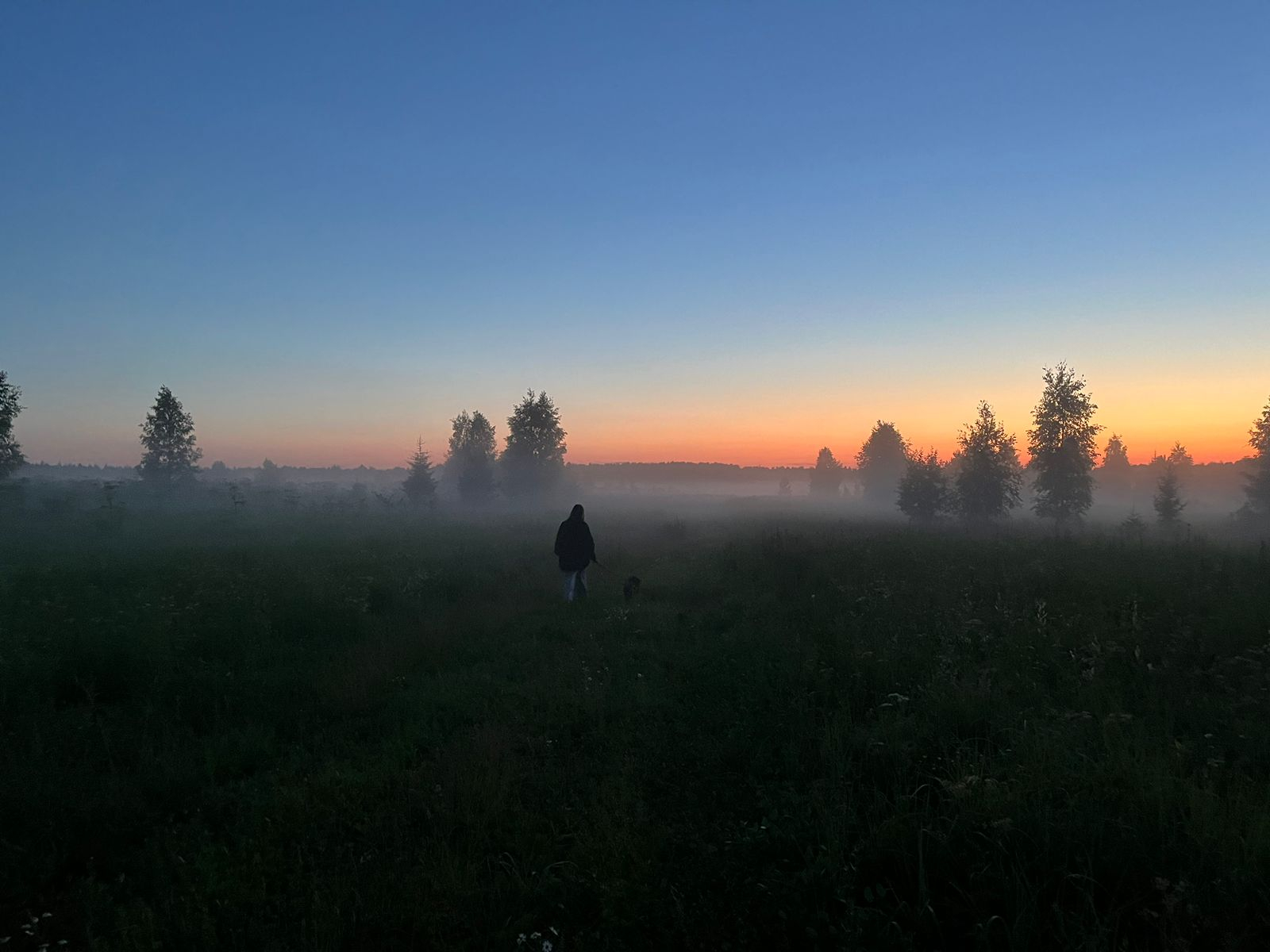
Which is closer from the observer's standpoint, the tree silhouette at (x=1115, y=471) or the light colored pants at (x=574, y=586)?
the light colored pants at (x=574, y=586)

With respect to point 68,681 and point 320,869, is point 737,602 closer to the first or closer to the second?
point 320,869

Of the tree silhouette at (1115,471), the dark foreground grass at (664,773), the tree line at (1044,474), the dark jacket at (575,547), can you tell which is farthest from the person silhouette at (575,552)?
the tree silhouette at (1115,471)

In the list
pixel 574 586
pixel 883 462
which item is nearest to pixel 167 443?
pixel 574 586

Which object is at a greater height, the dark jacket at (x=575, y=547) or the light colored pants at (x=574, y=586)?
the dark jacket at (x=575, y=547)

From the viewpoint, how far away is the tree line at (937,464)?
3212 centimetres

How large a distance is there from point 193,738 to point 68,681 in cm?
243

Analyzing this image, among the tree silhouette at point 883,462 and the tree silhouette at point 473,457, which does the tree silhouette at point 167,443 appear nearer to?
the tree silhouette at point 473,457

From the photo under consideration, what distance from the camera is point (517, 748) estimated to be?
5.21 m

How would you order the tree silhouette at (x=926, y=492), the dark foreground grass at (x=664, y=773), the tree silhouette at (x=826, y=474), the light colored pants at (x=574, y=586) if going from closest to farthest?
the dark foreground grass at (x=664, y=773), the light colored pants at (x=574, y=586), the tree silhouette at (x=926, y=492), the tree silhouette at (x=826, y=474)

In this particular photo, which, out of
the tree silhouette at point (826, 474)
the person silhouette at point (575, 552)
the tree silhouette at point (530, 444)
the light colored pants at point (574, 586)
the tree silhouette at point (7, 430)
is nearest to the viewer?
the person silhouette at point (575, 552)

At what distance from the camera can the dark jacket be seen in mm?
12023

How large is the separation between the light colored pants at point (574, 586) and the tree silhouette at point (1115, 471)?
9149cm

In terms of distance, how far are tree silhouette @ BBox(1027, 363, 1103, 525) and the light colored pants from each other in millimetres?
30231

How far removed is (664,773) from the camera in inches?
181
